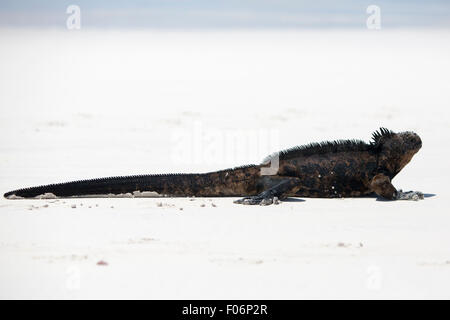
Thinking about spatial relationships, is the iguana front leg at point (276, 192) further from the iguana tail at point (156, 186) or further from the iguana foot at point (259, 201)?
the iguana tail at point (156, 186)

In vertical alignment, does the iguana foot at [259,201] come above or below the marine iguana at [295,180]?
below

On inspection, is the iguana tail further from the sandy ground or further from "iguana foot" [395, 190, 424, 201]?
"iguana foot" [395, 190, 424, 201]

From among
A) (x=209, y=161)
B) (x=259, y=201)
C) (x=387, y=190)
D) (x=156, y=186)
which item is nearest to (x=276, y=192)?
(x=259, y=201)

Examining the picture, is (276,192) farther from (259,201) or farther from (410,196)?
(410,196)

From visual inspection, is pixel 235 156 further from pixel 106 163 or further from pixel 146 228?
pixel 146 228

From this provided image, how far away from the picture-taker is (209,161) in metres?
15.0

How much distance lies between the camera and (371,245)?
794cm

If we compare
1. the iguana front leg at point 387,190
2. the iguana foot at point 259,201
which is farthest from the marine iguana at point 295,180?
the iguana foot at point 259,201

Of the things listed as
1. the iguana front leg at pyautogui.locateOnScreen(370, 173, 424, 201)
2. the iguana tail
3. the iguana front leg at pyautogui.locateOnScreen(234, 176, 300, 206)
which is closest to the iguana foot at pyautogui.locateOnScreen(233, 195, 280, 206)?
the iguana front leg at pyautogui.locateOnScreen(234, 176, 300, 206)

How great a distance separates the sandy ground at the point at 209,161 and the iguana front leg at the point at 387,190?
8.4 inches

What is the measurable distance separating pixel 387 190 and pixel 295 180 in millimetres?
1232

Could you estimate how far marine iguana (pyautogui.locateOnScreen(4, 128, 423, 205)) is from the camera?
10414 mm

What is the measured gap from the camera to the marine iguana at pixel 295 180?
10.4 metres
